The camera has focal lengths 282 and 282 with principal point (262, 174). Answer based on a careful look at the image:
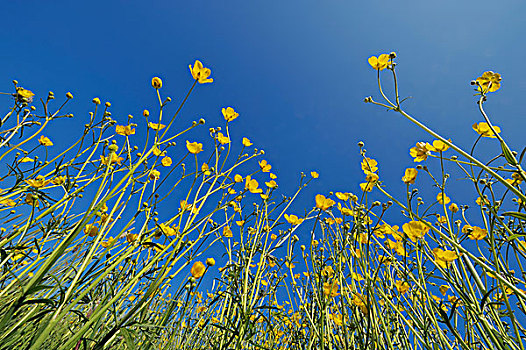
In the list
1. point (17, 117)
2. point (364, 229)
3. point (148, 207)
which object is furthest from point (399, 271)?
point (17, 117)

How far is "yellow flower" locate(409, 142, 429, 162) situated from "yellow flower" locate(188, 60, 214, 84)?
889 mm

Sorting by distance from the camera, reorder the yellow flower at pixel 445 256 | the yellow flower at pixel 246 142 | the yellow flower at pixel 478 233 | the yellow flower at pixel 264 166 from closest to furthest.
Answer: the yellow flower at pixel 445 256
the yellow flower at pixel 478 233
the yellow flower at pixel 246 142
the yellow flower at pixel 264 166

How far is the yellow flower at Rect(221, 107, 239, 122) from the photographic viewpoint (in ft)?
4.62

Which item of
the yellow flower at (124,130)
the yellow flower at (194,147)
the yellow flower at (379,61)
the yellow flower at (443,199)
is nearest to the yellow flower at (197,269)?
the yellow flower at (194,147)

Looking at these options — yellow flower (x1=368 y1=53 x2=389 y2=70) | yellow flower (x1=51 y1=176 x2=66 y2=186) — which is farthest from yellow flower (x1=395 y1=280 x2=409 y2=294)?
yellow flower (x1=51 y1=176 x2=66 y2=186)

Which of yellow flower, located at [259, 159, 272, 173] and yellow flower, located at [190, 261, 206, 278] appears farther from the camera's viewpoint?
yellow flower, located at [259, 159, 272, 173]

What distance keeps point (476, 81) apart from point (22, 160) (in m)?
1.95

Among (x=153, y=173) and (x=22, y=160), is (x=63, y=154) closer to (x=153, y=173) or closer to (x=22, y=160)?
(x=22, y=160)

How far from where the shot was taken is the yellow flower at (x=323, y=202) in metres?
1.42

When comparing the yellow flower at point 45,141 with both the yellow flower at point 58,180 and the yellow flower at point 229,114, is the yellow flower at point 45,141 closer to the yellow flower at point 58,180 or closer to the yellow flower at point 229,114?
the yellow flower at point 58,180

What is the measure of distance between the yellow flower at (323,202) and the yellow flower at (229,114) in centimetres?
58

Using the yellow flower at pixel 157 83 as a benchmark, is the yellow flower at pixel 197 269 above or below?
below

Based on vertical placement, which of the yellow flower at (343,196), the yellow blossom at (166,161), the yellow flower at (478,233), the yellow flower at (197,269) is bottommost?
the yellow flower at (197,269)

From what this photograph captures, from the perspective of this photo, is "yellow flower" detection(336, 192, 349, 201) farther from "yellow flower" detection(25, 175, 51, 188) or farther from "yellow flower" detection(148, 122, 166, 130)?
"yellow flower" detection(25, 175, 51, 188)
